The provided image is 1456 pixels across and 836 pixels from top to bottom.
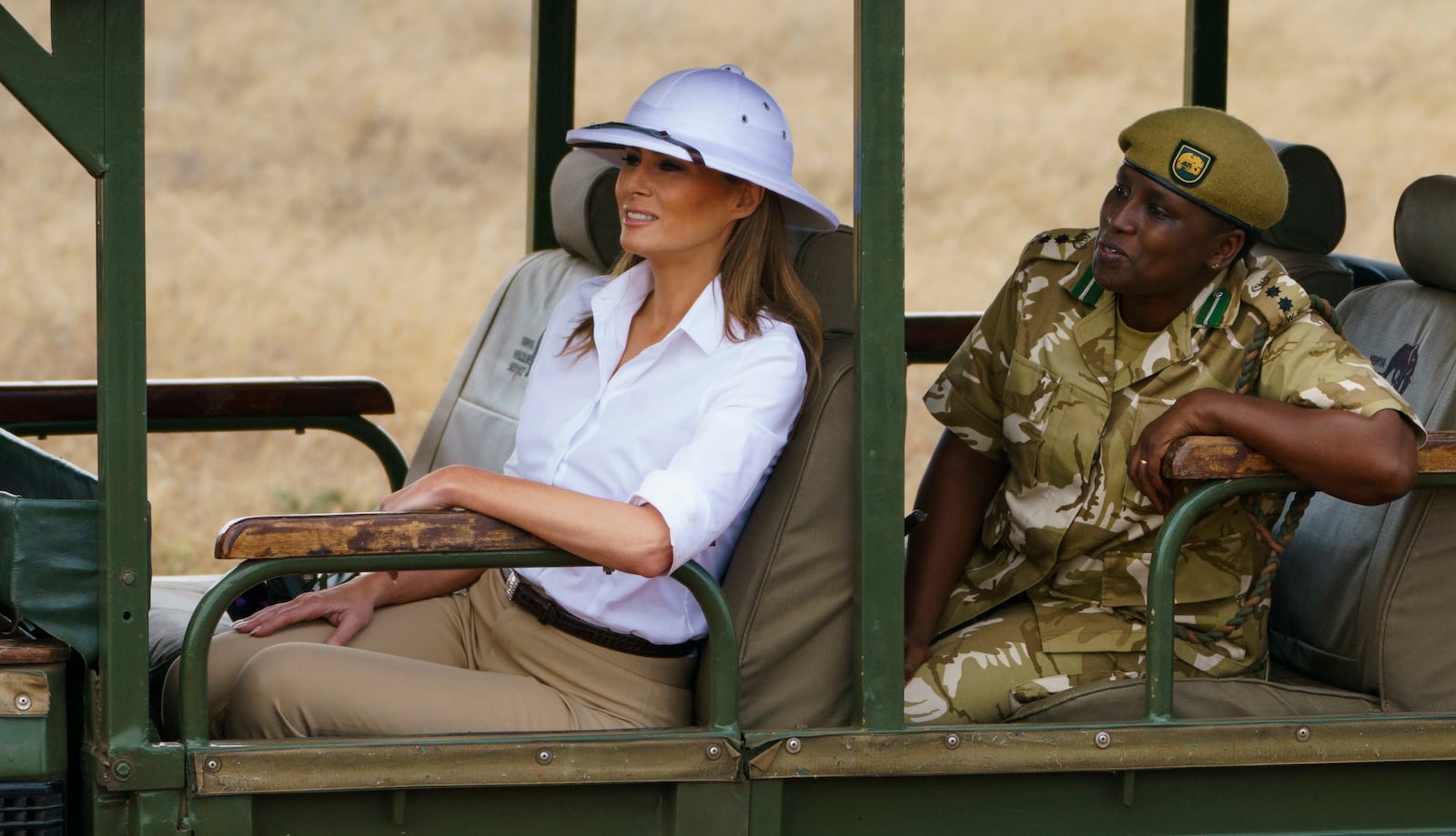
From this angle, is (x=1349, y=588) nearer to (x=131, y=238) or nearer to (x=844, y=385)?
(x=844, y=385)

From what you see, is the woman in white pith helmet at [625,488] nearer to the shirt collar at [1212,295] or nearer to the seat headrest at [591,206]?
the shirt collar at [1212,295]

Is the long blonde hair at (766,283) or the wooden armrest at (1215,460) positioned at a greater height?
the long blonde hair at (766,283)

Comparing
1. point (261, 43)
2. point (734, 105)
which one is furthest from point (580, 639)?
point (261, 43)

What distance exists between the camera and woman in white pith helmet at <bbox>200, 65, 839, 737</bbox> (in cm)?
267

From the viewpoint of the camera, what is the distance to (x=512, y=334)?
429cm

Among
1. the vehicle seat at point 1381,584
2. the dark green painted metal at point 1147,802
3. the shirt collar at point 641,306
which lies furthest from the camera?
the vehicle seat at point 1381,584

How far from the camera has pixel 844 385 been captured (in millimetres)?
2879

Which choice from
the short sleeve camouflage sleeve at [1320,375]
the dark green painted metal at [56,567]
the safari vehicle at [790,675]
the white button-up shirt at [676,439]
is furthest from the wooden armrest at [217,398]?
the short sleeve camouflage sleeve at [1320,375]

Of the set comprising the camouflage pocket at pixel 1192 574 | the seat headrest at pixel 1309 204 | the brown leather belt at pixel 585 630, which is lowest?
the brown leather belt at pixel 585 630

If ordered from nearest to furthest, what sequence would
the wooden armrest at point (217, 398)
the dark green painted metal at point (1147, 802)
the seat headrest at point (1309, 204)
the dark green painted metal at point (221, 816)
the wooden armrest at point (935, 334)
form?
1. the dark green painted metal at point (221, 816)
2. the dark green painted metal at point (1147, 802)
3. the seat headrest at point (1309, 204)
4. the wooden armrest at point (217, 398)
5. the wooden armrest at point (935, 334)

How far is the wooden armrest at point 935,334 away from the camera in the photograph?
4.66 metres

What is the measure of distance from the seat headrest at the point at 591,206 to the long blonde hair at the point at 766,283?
825 mm

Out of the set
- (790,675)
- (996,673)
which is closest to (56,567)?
(790,675)

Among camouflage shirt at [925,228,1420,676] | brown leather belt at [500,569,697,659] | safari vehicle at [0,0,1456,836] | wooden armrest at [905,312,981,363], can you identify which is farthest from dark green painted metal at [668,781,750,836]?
wooden armrest at [905,312,981,363]
